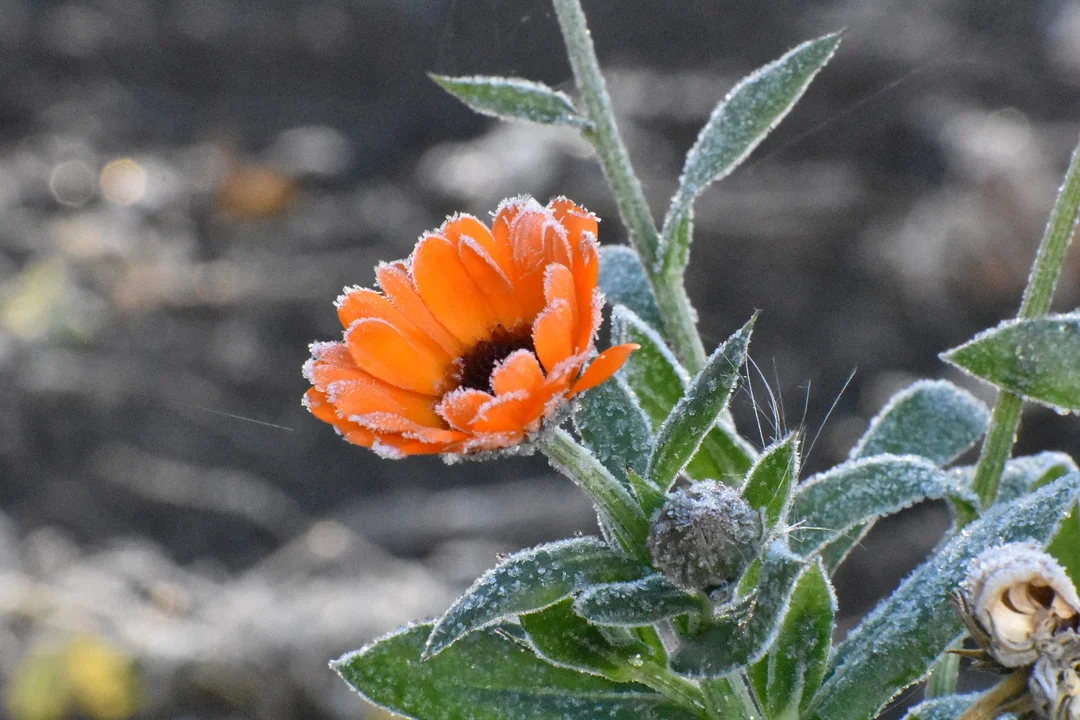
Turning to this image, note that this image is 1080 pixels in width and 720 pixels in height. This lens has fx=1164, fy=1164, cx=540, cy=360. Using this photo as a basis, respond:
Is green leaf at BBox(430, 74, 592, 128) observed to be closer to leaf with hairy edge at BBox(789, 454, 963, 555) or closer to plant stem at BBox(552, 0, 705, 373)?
plant stem at BBox(552, 0, 705, 373)

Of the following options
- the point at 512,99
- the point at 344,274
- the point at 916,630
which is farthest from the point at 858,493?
the point at 344,274

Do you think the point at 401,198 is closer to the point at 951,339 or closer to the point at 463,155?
the point at 463,155

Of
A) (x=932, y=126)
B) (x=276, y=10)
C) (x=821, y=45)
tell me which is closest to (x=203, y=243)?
(x=276, y=10)

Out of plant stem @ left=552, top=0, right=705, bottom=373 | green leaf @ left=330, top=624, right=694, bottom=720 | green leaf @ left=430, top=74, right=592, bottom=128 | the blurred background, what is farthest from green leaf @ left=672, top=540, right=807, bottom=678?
the blurred background

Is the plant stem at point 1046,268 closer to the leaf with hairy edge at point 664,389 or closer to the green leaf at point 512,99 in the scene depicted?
the leaf with hairy edge at point 664,389

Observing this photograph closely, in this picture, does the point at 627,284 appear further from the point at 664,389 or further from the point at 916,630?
the point at 916,630

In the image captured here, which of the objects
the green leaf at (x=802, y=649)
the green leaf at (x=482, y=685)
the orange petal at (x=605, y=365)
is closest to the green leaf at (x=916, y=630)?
the green leaf at (x=802, y=649)
